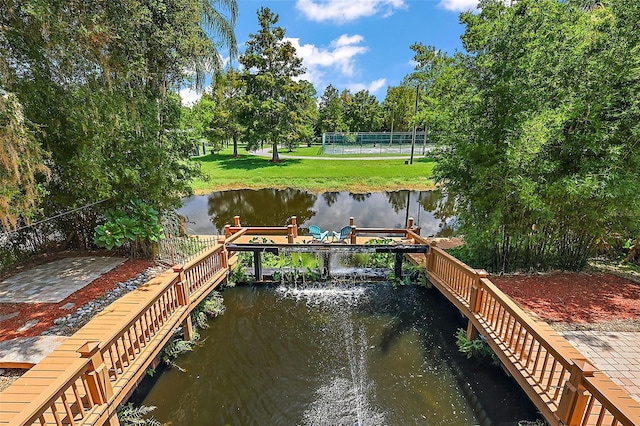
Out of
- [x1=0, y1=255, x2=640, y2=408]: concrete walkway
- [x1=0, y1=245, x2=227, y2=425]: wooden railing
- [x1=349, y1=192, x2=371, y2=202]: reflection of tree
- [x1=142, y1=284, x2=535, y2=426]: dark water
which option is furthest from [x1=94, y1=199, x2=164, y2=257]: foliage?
[x1=349, y1=192, x2=371, y2=202]: reflection of tree

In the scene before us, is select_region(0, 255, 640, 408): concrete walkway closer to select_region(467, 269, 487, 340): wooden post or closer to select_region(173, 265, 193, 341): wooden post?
select_region(467, 269, 487, 340): wooden post

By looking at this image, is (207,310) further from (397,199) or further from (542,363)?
(397,199)

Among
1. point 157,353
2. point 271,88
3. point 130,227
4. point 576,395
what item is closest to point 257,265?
point 130,227

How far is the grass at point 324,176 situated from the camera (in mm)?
19234

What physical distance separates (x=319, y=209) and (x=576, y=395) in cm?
1284

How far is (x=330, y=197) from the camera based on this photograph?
57.7ft

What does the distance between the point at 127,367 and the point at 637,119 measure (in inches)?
330

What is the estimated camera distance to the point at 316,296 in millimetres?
7074

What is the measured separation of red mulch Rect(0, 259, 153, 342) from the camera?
14.6 ft

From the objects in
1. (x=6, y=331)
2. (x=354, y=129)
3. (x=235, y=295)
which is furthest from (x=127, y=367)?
(x=354, y=129)

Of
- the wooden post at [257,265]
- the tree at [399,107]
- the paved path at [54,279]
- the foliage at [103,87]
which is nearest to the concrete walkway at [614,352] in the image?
the wooden post at [257,265]

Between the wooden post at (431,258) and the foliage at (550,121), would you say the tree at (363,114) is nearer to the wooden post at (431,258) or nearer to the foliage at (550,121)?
the foliage at (550,121)

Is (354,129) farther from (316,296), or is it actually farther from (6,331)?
(6,331)

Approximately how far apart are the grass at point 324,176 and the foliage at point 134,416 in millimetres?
13730
